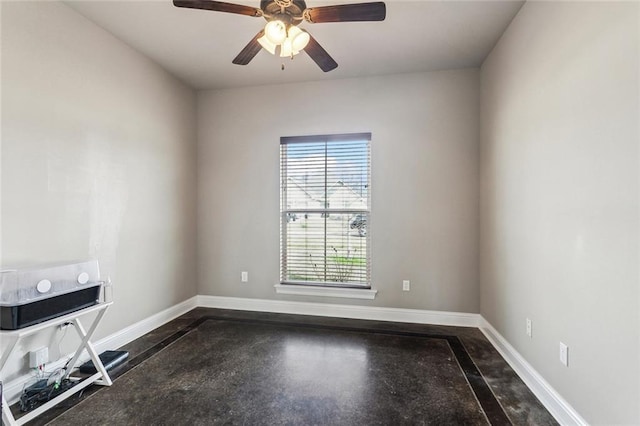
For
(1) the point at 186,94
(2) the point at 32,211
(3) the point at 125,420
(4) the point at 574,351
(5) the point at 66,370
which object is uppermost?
(1) the point at 186,94

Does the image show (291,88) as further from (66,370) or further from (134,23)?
(66,370)

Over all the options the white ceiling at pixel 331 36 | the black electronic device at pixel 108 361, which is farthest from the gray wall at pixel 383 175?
the black electronic device at pixel 108 361

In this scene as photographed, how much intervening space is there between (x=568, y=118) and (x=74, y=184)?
341 cm

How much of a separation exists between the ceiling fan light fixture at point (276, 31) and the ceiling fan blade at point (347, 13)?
0.15 meters

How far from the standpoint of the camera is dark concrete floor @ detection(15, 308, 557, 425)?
1808 millimetres

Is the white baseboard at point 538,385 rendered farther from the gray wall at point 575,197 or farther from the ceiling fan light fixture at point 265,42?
the ceiling fan light fixture at point 265,42

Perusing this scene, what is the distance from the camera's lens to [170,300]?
3.38 metres

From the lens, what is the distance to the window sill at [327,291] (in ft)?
11.1

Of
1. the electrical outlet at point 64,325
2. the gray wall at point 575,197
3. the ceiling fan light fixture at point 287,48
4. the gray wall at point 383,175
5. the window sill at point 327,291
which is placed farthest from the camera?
the window sill at point 327,291

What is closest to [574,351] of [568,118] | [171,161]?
[568,118]

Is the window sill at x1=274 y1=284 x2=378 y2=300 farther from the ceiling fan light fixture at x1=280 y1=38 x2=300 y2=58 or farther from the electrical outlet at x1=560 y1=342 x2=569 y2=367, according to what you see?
the ceiling fan light fixture at x1=280 y1=38 x2=300 y2=58

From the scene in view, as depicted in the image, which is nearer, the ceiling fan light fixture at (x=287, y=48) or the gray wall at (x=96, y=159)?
the ceiling fan light fixture at (x=287, y=48)

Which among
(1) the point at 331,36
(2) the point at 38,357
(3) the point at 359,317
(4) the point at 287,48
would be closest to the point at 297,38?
(4) the point at 287,48

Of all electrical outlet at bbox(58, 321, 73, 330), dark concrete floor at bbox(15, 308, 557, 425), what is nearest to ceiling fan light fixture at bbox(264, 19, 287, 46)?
dark concrete floor at bbox(15, 308, 557, 425)
